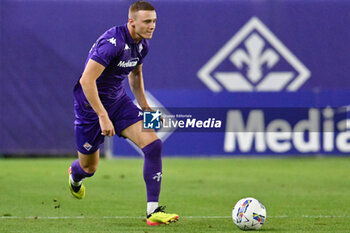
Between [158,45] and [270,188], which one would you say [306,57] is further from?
[270,188]

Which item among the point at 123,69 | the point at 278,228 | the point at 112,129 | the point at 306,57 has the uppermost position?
the point at 306,57

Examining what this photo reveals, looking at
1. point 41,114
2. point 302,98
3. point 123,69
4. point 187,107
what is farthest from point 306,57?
point 123,69

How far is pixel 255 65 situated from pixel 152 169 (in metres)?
10.8

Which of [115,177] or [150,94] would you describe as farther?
[150,94]

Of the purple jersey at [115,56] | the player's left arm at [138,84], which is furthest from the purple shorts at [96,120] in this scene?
the player's left arm at [138,84]

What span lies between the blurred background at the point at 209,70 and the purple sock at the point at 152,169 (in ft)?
29.3

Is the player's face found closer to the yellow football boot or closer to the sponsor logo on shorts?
the sponsor logo on shorts

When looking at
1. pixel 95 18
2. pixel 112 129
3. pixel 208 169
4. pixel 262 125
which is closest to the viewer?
pixel 112 129

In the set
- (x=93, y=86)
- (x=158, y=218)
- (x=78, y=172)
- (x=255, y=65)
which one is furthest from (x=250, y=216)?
(x=255, y=65)

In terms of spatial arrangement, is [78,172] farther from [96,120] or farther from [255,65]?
[255,65]

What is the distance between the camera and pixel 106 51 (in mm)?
7477

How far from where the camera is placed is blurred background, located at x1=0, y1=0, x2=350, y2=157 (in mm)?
16875

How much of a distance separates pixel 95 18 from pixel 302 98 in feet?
16.1

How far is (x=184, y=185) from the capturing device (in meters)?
12.3
